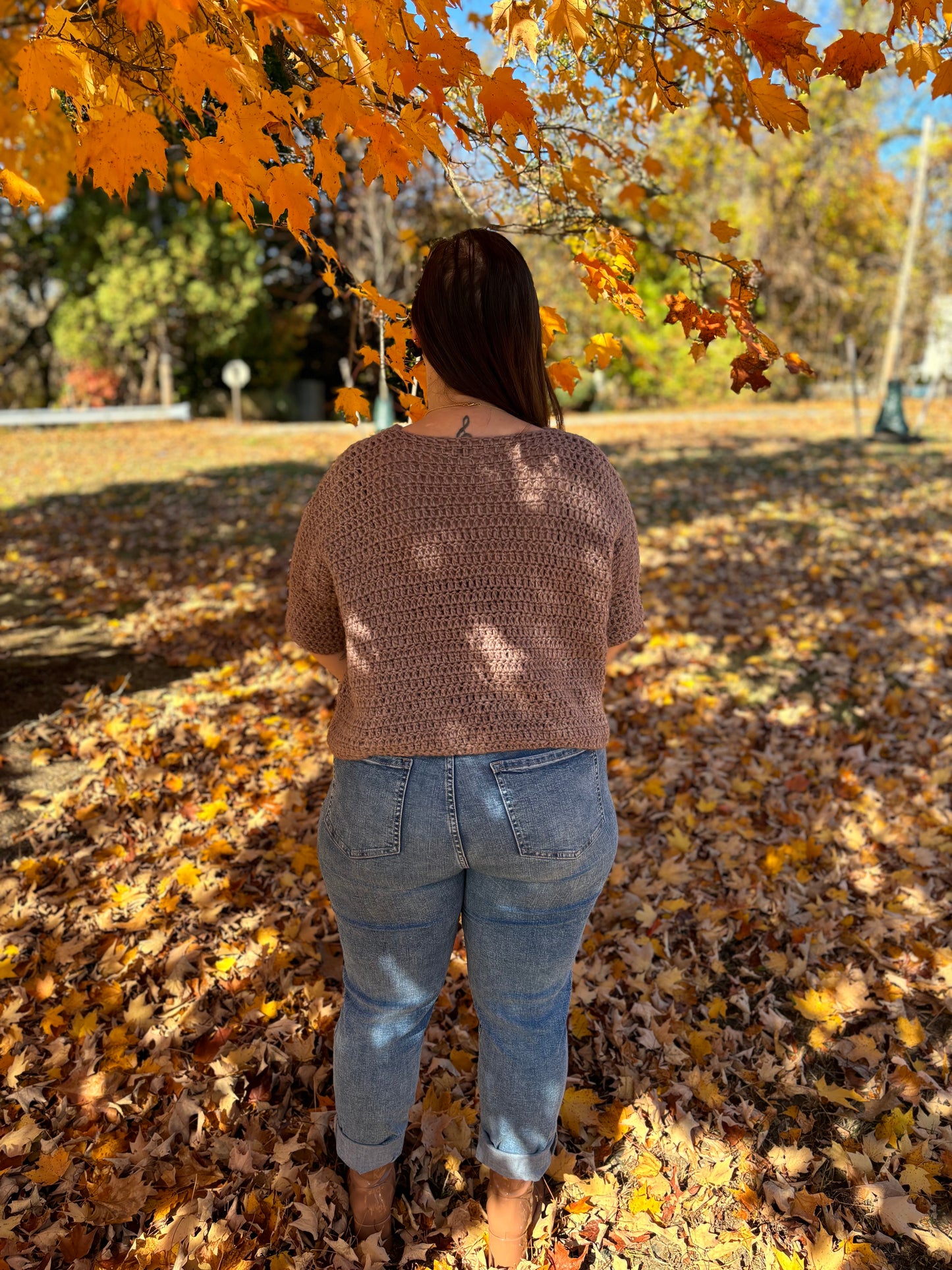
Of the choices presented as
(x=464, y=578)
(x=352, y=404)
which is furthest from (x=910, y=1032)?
(x=352, y=404)

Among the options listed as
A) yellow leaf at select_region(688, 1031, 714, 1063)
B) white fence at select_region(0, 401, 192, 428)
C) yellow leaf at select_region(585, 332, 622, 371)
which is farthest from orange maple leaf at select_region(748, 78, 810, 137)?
white fence at select_region(0, 401, 192, 428)

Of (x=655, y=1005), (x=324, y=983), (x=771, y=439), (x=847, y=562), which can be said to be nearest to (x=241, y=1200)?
(x=324, y=983)

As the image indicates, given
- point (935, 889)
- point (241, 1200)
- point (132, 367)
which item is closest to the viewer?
point (241, 1200)

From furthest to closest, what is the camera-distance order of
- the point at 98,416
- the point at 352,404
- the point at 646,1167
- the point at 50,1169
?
the point at 98,416
the point at 352,404
the point at 646,1167
the point at 50,1169

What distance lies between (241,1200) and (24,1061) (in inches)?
30.2

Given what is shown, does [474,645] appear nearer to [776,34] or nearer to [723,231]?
[776,34]

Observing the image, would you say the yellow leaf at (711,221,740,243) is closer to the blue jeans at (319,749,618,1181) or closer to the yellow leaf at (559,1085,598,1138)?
the blue jeans at (319,749,618,1181)

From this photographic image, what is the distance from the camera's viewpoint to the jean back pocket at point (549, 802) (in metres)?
1.57

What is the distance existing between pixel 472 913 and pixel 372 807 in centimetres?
30

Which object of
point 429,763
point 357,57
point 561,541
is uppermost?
point 357,57

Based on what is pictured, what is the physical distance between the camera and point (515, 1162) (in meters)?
1.92

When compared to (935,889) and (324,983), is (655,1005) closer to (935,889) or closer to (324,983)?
(324,983)

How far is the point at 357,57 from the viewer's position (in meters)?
1.94

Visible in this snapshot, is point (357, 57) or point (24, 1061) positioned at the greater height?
point (357, 57)
